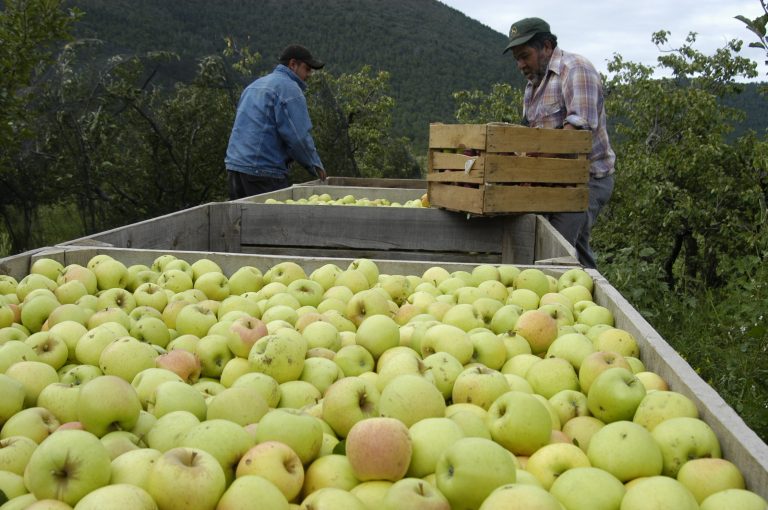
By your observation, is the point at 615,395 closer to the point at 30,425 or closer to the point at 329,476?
the point at 329,476

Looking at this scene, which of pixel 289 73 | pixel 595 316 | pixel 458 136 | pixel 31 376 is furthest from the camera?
pixel 289 73

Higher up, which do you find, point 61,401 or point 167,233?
point 167,233

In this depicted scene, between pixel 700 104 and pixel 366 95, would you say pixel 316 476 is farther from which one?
pixel 366 95

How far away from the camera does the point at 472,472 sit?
1536 mm

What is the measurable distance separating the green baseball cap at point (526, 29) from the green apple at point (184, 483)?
15.2ft

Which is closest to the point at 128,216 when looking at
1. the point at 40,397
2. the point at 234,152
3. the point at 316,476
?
the point at 234,152

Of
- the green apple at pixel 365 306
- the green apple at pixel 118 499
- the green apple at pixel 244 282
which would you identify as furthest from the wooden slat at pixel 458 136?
the green apple at pixel 118 499

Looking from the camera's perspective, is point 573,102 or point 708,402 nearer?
point 708,402

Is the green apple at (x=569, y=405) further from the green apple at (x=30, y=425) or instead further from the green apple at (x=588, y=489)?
the green apple at (x=30, y=425)

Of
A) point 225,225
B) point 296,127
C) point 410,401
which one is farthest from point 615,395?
point 296,127

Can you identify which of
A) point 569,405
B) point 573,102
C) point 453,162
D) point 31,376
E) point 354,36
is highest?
point 354,36

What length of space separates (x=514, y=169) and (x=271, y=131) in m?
2.87

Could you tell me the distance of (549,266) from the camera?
3732mm

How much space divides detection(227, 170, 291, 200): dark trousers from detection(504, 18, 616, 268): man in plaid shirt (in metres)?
2.59
